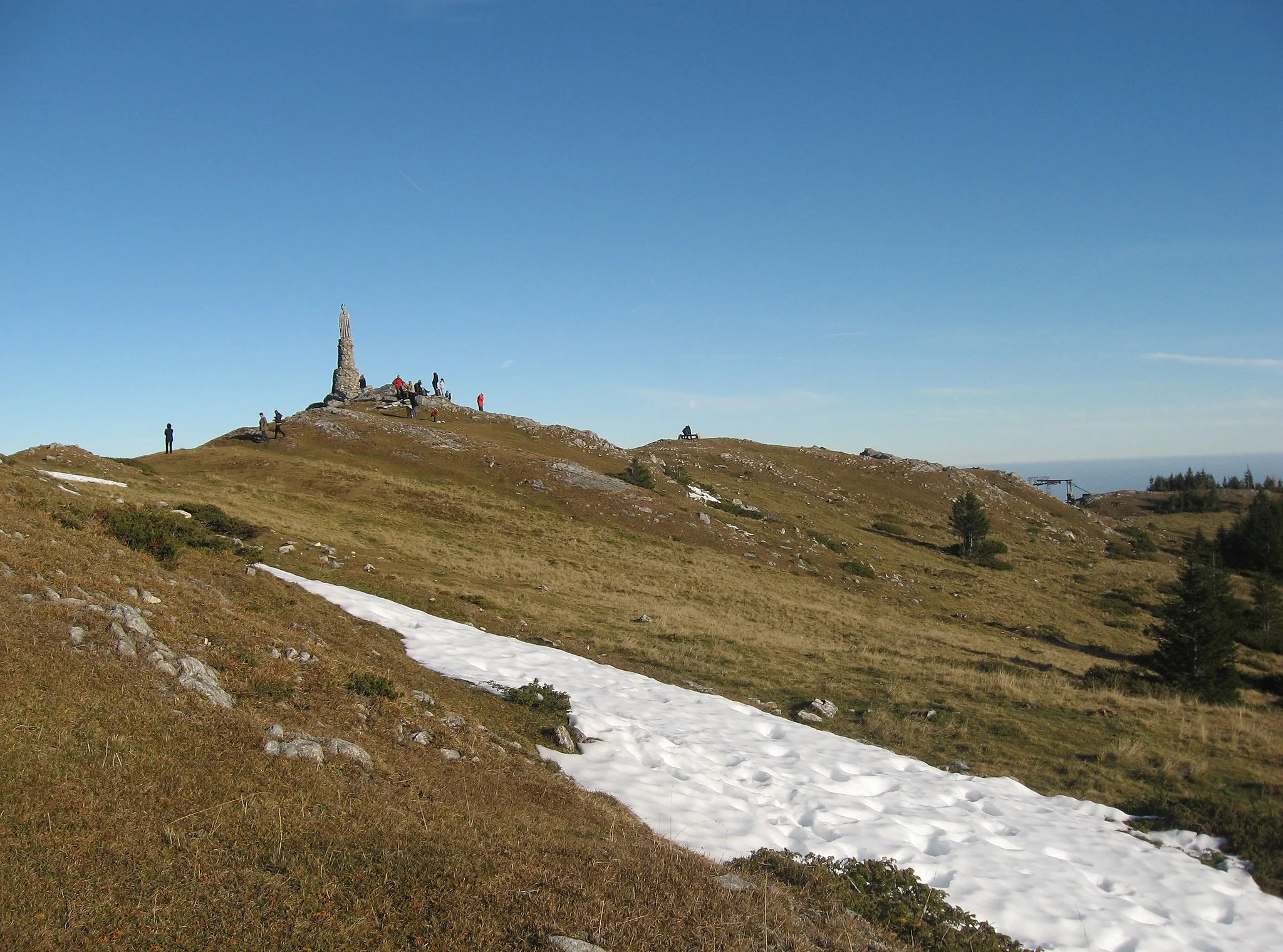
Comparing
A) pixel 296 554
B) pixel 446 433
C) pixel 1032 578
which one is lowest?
pixel 1032 578

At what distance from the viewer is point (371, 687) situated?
10914mm

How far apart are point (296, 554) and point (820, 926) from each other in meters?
23.5

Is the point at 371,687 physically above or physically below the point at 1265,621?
above

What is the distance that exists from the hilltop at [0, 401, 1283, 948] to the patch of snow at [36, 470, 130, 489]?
1206mm

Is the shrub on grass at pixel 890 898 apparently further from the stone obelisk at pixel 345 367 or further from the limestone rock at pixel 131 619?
the stone obelisk at pixel 345 367

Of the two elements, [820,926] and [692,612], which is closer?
[820,926]

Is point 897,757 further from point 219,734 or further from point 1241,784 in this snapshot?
point 219,734

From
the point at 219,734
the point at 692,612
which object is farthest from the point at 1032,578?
the point at 219,734

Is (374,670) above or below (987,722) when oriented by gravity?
above

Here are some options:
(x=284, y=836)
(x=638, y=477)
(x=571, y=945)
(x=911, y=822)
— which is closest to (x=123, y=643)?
(x=284, y=836)

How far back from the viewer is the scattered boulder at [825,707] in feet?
60.0

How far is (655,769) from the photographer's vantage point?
1230 centimetres

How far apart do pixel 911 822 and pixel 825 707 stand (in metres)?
6.96

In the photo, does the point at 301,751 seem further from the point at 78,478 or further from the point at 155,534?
the point at 78,478
